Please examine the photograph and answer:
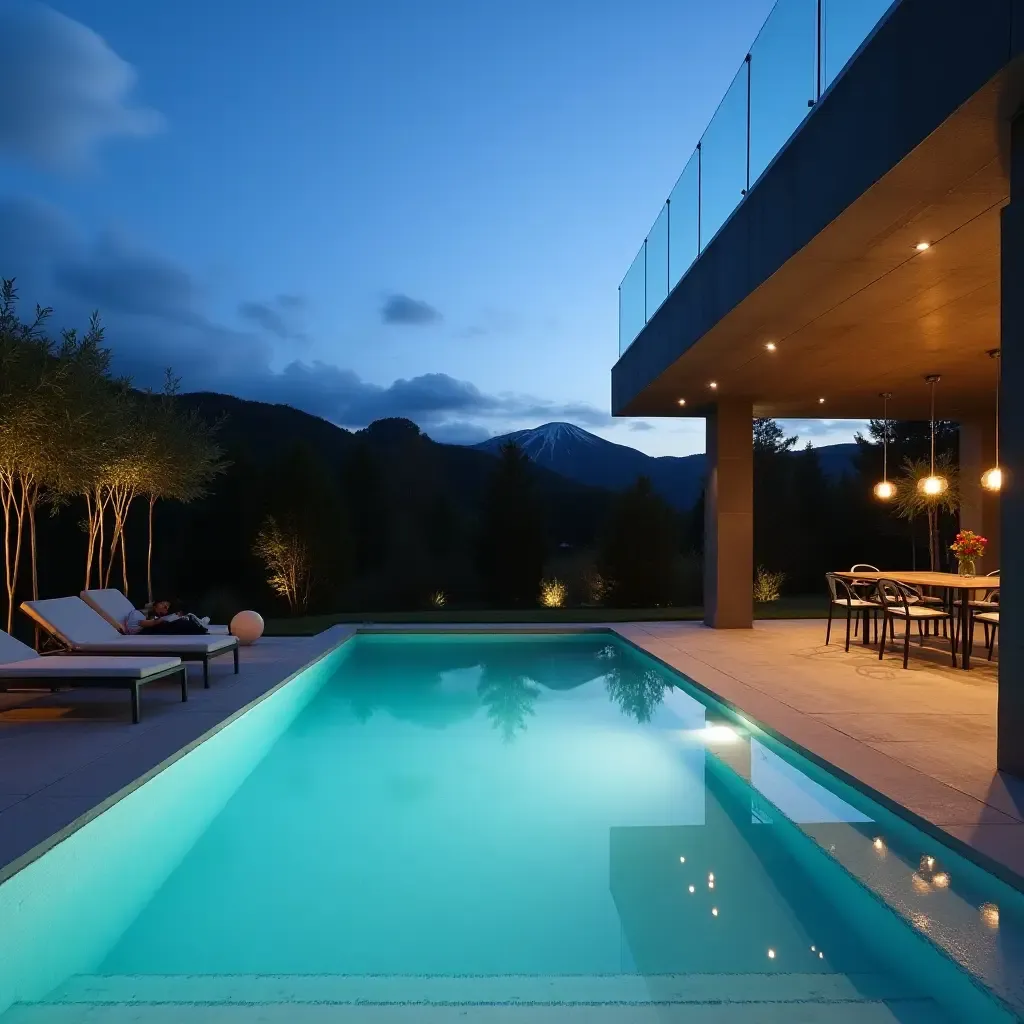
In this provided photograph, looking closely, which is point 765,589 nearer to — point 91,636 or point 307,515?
point 307,515

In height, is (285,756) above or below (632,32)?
below

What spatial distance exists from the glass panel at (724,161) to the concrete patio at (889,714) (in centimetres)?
390

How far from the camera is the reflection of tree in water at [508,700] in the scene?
6.47 m

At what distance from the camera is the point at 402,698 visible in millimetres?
7559

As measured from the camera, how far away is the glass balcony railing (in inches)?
197

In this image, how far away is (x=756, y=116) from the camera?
6.40 m

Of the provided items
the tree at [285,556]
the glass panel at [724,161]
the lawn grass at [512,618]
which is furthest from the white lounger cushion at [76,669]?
the tree at [285,556]

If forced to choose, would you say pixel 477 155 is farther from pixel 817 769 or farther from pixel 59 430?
pixel 817 769

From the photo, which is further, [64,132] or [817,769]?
[64,132]

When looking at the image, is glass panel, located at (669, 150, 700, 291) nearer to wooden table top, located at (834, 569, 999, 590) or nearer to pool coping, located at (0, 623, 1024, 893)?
wooden table top, located at (834, 569, 999, 590)

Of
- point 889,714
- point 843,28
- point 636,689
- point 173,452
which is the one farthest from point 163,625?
point 843,28

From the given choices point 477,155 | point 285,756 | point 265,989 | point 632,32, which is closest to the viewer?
point 265,989

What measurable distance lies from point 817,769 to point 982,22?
355 centimetres

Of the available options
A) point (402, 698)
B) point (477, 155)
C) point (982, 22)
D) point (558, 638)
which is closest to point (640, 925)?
point (982, 22)
